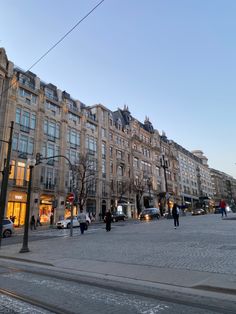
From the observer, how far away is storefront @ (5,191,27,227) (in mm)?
37713

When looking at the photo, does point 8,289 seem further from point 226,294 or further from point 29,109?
point 29,109

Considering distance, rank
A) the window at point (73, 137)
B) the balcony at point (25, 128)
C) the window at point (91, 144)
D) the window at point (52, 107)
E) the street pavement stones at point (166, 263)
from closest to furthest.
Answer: the street pavement stones at point (166, 263) < the balcony at point (25, 128) < the window at point (52, 107) < the window at point (73, 137) < the window at point (91, 144)

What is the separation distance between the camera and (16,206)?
38656 millimetres

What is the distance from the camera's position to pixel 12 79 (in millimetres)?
41750

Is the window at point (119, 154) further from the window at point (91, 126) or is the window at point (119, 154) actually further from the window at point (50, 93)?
the window at point (50, 93)

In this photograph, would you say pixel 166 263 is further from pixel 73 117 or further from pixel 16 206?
pixel 73 117

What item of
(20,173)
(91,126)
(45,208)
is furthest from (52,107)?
(45,208)

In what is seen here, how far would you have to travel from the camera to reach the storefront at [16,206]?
37713mm

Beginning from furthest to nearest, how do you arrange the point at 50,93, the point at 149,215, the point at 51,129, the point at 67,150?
the point at 50,93 < the point at 67,150 < the point at 51,129 < the point at 149,215

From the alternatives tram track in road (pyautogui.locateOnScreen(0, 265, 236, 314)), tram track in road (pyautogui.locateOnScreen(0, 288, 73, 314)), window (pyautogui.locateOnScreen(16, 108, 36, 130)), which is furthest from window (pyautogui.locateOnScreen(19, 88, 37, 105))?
tram track in road (pyautogui.locateOnScreen(0, 288, 73, 314))

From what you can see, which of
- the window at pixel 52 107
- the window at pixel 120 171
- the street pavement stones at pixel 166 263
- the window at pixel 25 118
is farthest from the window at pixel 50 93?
the street pavement stones at pixel 166 263

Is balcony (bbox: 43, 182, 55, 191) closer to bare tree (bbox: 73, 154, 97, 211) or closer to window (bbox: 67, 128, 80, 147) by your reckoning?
bare tree (bbox: 73, 154, 97, 211)

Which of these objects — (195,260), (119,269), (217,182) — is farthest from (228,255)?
(217,182)

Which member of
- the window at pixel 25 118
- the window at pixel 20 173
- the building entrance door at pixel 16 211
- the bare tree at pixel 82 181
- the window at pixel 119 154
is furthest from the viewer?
the window at pixel 119 154
